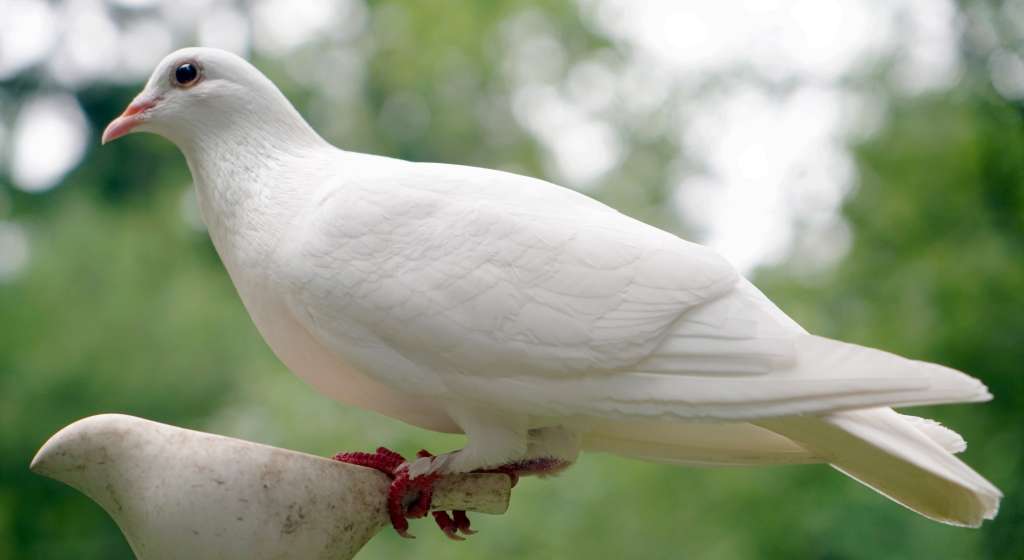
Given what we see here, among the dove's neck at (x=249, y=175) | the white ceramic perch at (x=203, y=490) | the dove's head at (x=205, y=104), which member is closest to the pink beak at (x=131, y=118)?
the dove's head at (x=205, y=104)

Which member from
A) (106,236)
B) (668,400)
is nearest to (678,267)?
(668,400)

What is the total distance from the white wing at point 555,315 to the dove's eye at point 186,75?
1.68 feet

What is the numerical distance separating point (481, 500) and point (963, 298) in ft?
18.0

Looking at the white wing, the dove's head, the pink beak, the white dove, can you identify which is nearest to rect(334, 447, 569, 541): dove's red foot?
the white dove

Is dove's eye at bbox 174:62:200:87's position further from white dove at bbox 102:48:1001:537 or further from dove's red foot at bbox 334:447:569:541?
dove's red foot at bbox 334:447:569:541

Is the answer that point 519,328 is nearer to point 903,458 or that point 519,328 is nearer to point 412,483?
point 412,483

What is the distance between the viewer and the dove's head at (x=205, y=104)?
8.93 feet

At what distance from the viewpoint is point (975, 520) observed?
2297mm

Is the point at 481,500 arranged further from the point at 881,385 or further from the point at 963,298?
the point at 963,298

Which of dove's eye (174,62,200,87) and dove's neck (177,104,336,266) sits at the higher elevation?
dove's eye (174,62,200,87)

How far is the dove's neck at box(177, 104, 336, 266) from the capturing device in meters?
2.58

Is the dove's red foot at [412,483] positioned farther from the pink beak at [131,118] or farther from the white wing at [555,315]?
the pink beak at [131,118]

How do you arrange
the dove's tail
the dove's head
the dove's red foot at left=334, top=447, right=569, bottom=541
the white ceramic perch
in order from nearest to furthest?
1. the dove's tail
2. the white ceramic perch
3. the dove's red foot at left=334, top=447, right=569, bottom=541
4. the dove's head

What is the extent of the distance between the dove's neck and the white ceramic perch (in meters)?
0.45
